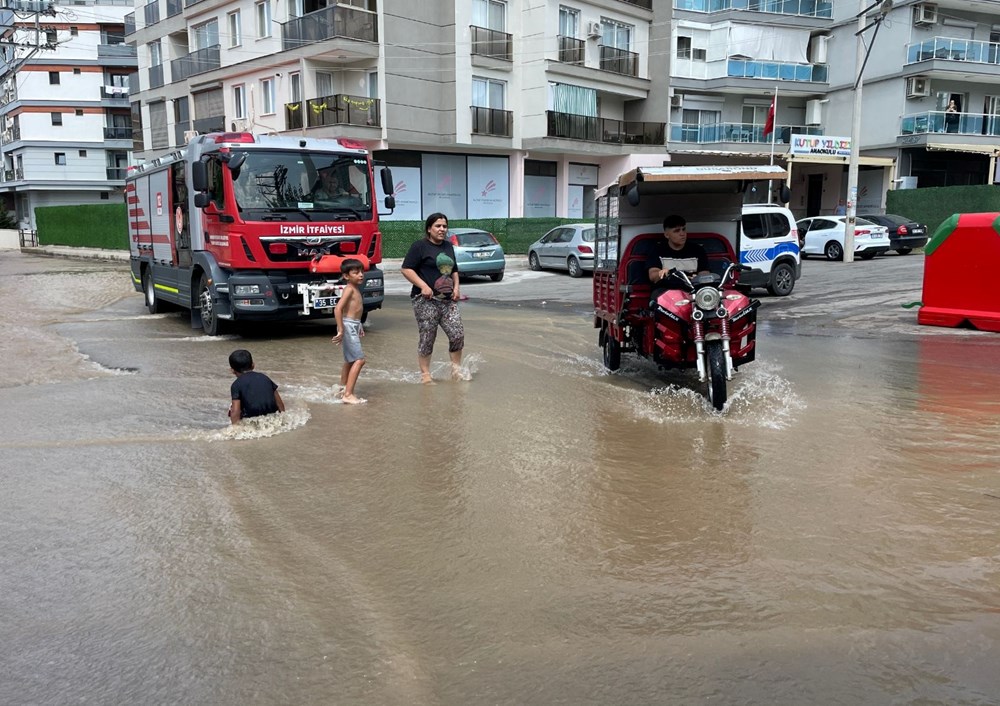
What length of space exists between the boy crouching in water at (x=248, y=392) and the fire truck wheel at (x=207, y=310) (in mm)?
6337

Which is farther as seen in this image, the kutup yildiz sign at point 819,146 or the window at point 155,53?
the window at point 155,53

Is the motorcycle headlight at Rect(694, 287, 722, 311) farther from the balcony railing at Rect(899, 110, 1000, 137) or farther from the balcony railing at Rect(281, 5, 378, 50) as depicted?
the balcony railing at Rect(899, 110, 1000, 137)

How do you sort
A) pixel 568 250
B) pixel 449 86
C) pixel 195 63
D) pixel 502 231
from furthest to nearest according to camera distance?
pixel 195 63 → pixel 449 86 → pixel 502 231 → pixel 568 250

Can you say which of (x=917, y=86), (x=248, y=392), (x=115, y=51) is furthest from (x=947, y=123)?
(x=115, y=51)

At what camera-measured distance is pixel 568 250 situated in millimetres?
25609

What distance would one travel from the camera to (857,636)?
3.75m

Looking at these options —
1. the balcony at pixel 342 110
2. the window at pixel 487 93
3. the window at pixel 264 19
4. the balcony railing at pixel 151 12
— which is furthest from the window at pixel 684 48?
the balcony railing at pixel 151 12

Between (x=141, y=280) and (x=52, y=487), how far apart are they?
1276cm

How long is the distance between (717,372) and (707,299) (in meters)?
0.69

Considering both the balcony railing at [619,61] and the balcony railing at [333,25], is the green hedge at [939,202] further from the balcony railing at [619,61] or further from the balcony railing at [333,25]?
the balcony railing at [333,25]

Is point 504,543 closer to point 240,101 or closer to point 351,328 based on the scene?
point 351,328

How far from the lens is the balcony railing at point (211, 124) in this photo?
38.1 metres

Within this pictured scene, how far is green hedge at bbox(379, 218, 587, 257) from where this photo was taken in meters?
30.7

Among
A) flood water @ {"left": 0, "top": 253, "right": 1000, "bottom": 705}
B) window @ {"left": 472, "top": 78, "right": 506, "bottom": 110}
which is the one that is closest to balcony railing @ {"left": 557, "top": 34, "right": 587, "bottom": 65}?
window @ {"left": 472, "top": 78, "right": 506, "bottom": 110}
